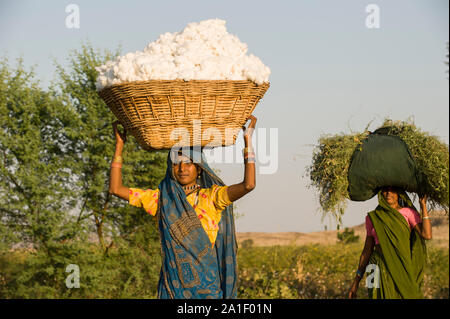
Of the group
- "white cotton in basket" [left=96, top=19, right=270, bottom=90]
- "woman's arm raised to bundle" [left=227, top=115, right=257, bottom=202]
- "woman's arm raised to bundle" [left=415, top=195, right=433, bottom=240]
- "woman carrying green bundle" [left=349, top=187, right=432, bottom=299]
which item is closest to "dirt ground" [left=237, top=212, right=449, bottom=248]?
"woman carrying green bundle" [left=349, top=187, right=432, bottom=299]

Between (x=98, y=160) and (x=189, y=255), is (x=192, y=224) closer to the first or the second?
(x=189, y=255)

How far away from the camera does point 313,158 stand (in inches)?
239

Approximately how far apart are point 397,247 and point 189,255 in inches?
90.6

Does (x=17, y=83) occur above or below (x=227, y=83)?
above

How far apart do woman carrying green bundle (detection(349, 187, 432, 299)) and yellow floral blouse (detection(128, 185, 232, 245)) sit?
1.96 meters

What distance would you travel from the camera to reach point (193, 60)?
168 inches

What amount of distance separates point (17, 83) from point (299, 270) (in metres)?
5.52

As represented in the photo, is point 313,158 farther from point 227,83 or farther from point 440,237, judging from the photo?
point 440,237

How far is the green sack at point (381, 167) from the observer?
18.5 ft

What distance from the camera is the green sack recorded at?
5.64 metres

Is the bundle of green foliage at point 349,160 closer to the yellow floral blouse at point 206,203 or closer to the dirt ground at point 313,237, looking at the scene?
the yellow floral blouse at point 206,203

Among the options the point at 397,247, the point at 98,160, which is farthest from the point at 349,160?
the point at 98,160
